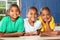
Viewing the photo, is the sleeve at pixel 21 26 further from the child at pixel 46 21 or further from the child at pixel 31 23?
the child at pixel 46 21

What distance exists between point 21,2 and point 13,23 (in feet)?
0.75

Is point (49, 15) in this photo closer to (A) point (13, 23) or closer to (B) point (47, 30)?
(B) point (47, 30)

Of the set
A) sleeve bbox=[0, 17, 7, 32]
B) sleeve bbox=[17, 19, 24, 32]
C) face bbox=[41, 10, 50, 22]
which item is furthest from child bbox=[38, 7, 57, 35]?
sleeve bbox=[0, 17, 7, 32]

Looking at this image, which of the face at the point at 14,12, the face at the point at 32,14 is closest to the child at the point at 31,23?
the face at the point at 32,14

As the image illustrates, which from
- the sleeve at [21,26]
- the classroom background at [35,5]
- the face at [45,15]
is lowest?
the sleeve at [21,26]

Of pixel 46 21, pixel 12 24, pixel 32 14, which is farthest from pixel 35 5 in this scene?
pixel 12 24

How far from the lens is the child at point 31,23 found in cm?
158

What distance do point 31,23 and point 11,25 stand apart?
207mm

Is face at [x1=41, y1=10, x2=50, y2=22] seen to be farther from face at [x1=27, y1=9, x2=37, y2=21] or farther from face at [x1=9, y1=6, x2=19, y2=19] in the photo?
face at [x1=9, y1=6, x2=19, y2=19]

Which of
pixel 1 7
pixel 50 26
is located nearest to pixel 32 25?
pixel 50 26

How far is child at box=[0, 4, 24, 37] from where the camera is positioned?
1.54 metres

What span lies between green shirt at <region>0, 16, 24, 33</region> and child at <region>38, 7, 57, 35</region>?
21 cm

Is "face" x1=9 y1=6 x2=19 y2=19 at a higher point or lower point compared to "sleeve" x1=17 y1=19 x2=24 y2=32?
higher

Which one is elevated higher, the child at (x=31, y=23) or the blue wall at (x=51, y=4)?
the blue wall at (x=51, y=4)
